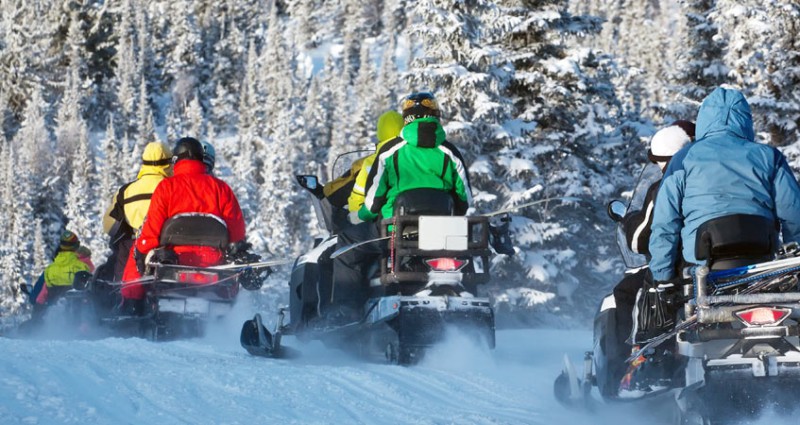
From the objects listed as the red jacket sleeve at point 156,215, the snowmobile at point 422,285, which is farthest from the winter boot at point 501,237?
the red jacket sleeve at point 156,215

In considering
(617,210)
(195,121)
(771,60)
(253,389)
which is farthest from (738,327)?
(195,121)

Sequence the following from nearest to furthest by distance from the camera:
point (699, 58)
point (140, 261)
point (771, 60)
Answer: point (140, 261) < point (771, 60) < point (699, 58)

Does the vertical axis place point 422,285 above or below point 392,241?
below

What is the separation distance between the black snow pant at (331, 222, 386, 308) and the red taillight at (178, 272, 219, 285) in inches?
58.1

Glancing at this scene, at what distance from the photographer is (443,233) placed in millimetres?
8234

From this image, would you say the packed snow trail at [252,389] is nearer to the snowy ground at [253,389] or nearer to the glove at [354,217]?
the snowy ground at [253,389]

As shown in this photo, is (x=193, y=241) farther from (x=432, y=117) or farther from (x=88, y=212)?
(x=88, y=212)

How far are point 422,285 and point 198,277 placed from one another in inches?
99.6

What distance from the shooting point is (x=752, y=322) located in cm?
487

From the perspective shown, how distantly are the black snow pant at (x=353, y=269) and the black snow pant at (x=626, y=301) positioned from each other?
302 centimetres

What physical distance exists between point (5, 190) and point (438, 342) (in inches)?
3396

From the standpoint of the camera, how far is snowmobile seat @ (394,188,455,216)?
27.5ft

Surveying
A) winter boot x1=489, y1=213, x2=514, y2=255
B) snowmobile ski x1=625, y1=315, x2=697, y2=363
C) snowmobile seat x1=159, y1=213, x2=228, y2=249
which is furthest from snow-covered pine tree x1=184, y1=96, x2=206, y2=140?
snowmobile ski x1=625, y1=315, x2=697, y2=363

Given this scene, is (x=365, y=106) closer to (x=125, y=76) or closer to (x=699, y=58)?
(x=125, y=76)
